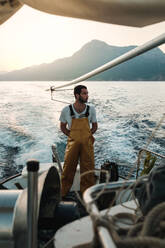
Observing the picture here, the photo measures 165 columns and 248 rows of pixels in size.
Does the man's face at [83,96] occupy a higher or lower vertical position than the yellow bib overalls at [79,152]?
higher

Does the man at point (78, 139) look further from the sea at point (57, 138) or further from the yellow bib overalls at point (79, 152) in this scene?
the sea at point (57, 138)

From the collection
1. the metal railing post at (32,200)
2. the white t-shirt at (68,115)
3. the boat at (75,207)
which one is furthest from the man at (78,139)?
the metal railing post at (32,200)

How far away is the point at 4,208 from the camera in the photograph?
1249 millimetres

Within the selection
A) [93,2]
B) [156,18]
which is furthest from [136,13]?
[93,2]

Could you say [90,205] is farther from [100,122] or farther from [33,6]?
[100,122]

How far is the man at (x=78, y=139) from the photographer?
120 inches

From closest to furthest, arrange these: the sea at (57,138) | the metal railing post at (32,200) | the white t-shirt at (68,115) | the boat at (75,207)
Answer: the boat at (75,207), the metal railing post at (32,200), the white t-shirt at (68,115), the sea at (57,138)

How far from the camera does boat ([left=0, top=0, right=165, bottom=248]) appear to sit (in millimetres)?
820

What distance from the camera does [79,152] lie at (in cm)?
316

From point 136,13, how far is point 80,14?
83 cm

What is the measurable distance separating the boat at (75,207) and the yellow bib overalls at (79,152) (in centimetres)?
91

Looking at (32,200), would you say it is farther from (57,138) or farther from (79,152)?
(57,138)

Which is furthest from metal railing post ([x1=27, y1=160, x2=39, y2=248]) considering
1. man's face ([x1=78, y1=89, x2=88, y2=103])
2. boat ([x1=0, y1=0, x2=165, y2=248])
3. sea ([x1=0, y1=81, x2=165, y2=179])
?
sea ([x1=0, y1=81, x2=165, y2=179])

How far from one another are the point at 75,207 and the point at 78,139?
1750mm
